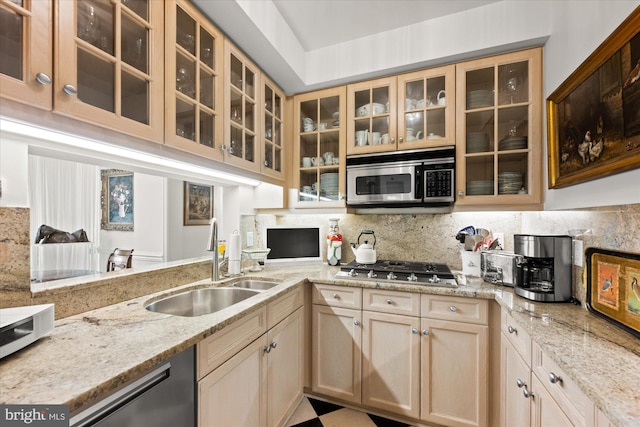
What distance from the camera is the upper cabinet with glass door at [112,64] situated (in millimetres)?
892

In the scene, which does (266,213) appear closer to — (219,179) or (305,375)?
(219,179)

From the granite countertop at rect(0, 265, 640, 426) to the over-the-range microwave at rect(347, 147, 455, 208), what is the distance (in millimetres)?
839

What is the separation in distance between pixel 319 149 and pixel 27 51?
70.0 inches

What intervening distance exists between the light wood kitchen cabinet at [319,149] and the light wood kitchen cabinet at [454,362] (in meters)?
1.08

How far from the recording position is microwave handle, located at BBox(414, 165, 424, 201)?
196 cm

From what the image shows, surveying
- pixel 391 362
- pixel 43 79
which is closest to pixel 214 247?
pixel 43 79

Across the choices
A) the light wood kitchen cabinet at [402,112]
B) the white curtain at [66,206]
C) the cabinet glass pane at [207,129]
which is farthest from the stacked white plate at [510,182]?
the white curtain at [66,206]

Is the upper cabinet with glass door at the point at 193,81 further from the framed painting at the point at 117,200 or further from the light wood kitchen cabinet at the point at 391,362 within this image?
the framed painting at the point at 117,200

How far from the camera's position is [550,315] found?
119 centimetres

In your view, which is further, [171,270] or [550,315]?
[171,270]

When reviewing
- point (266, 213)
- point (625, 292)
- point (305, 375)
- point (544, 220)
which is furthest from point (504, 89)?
point (305, 375)

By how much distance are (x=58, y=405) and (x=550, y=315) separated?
5.60 feet

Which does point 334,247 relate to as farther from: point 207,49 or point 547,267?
point 207,49

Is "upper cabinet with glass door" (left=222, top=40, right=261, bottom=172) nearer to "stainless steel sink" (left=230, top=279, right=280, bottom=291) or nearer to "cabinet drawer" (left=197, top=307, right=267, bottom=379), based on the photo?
"stainless steel sink" (left=230, top=279, right=280, bottom=291)
